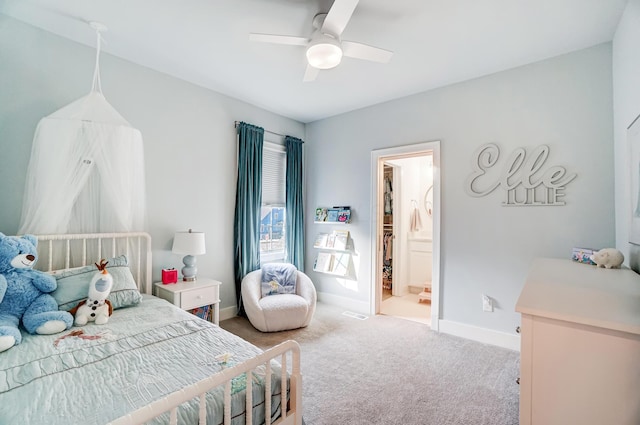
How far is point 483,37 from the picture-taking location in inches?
91.1

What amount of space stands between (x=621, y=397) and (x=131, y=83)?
3.80 metres

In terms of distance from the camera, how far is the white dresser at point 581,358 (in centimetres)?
93

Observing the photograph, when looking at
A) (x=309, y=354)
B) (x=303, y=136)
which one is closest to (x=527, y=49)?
(x=303, y=136)

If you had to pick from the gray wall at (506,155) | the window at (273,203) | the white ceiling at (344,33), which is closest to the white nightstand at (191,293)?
the window at (273,203)

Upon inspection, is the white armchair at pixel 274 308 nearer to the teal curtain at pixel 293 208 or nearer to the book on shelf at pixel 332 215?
the teal curtain at pixel 293 208

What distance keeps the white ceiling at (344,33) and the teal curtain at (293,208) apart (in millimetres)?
1224

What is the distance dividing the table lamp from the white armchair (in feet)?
2.02

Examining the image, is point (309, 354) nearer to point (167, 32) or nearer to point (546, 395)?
point (546, 395)

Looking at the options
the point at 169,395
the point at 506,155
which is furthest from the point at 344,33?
the point at 169,395

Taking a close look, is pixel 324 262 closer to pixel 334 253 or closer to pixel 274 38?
pixel 334 253

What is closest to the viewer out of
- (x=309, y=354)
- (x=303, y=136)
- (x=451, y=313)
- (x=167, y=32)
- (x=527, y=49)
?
(x=167, y=32)

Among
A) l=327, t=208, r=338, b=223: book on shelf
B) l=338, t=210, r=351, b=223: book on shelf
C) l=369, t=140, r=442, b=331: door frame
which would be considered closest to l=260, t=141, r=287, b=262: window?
l=327, t=208, r=338, b=223: book on shelf

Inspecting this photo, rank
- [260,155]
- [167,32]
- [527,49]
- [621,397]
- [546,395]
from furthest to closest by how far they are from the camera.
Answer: [260,155]
[527,49]
[167,32]
[546,395]
[621,397]

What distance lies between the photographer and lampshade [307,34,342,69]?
1944 mm
